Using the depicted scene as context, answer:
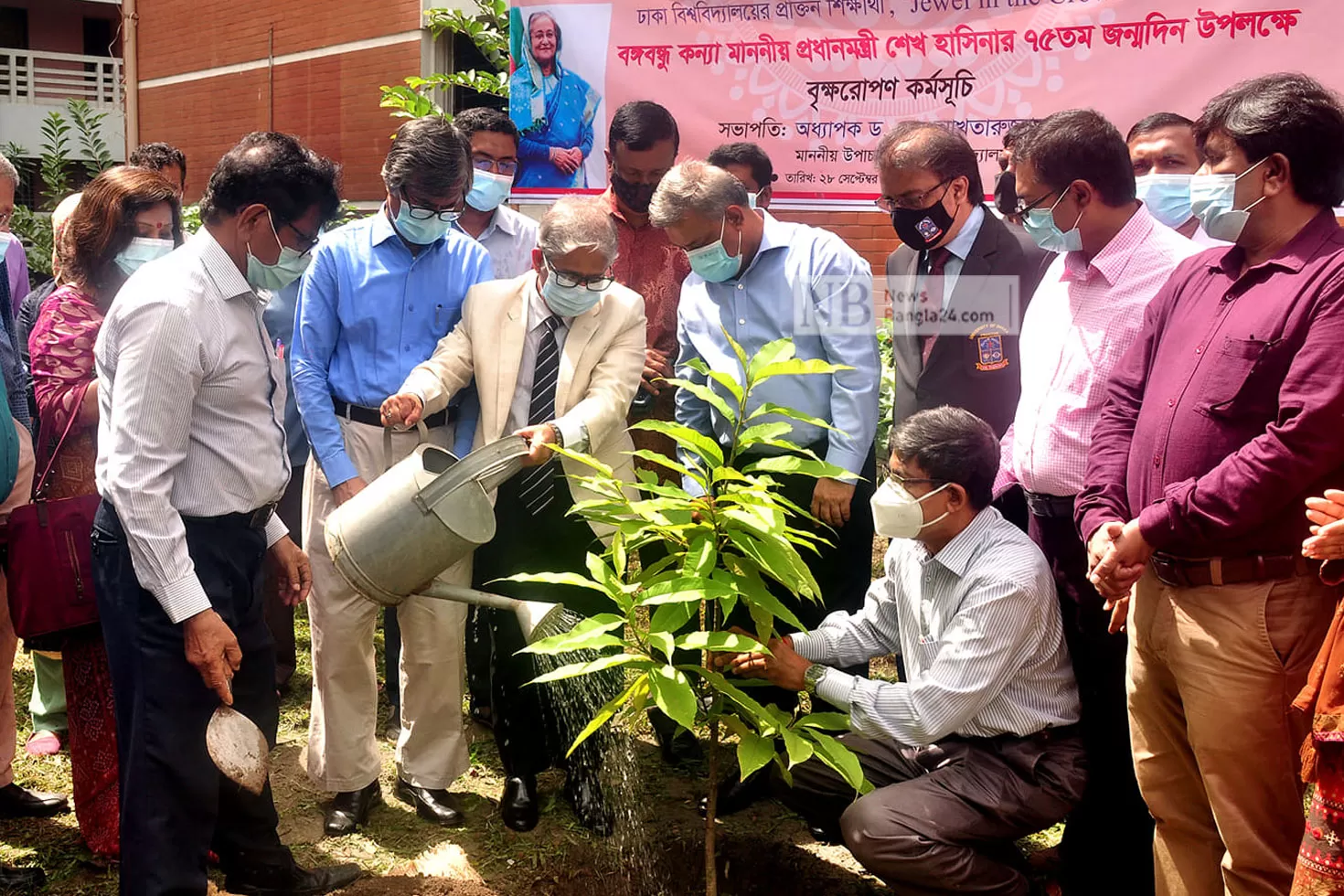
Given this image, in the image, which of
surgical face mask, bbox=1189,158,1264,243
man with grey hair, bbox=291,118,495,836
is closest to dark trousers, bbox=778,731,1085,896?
surgical face mask, bbox=1189,158,1264,243

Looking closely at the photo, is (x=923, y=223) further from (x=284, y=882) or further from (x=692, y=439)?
(x=284, y=882)

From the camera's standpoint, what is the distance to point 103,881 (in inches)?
134

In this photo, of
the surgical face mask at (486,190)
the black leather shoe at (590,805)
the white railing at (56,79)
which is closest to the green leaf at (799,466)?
the black leather shoe at (590,805)

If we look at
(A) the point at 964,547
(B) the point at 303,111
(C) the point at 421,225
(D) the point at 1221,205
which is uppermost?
(B) the point at 303,111

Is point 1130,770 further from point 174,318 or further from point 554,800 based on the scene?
point 174,318

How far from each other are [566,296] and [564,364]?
0.21 m

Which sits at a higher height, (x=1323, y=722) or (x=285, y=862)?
(x=1323, y=722)

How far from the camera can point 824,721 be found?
8.91 feet

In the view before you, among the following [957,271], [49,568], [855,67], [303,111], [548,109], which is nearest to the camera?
[49,568]

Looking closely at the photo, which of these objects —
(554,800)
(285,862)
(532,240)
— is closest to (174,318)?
(285,862)

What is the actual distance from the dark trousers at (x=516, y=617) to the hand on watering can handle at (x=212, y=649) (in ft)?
3.57

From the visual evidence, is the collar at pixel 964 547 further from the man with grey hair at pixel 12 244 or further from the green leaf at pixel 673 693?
the man with grey hair at pixel 12 244

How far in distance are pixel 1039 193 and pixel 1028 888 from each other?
1.77 meters

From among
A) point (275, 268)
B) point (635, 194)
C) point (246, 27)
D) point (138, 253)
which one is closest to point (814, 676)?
point (275, 268)
